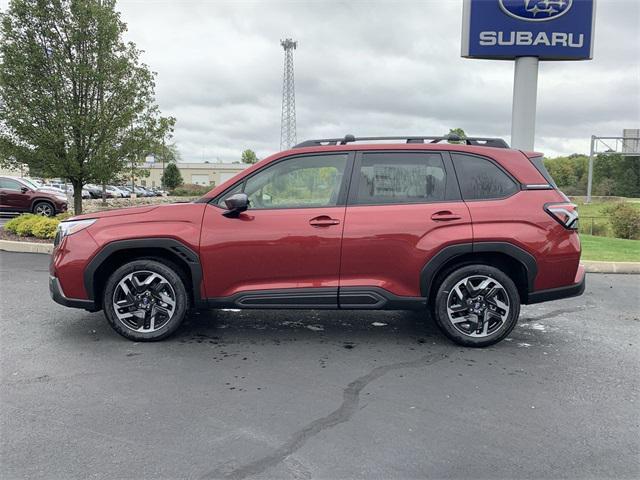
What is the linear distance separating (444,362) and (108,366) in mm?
2765

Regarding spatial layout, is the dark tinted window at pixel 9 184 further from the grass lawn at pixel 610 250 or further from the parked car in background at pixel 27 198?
the grass lawn at pixel 610 250

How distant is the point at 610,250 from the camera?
428 inches

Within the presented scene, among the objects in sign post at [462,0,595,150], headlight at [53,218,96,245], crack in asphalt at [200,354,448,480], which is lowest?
crack in asphalt at [200,354,448,480]

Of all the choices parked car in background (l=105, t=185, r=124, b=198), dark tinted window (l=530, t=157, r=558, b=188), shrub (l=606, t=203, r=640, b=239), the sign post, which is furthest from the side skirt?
parked car in background (l=105, t=185, r=124, b=198)

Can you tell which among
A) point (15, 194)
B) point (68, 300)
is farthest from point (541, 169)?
point (15, 194)

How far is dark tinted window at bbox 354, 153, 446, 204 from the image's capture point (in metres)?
4.59

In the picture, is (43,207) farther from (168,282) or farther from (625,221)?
(625,221)

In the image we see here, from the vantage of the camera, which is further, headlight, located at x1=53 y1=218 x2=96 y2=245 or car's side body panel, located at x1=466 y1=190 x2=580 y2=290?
headlight, located at x1=53 y1=218 x2=96 y2=245

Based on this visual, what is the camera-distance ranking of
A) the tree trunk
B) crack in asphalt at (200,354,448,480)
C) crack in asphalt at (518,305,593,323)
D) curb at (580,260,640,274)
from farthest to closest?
the tree trunk < curb at (580,260,640,274) < crack in asphalt at (518,305,593,323) < crack in asphalt at (200,354,448,480)

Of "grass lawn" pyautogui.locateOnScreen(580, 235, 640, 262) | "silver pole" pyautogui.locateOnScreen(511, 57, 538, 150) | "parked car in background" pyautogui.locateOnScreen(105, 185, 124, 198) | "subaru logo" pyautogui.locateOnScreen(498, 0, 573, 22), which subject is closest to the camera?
"grass lawn" pyautogui.locateOnScreen(580, 235, 640, 262)

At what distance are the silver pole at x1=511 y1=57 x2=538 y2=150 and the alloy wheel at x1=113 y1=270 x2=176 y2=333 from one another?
31.9ft

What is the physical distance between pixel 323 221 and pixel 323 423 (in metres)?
1.86

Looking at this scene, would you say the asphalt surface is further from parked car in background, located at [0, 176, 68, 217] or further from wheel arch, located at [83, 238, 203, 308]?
parked car in background, located at [0, 176, 68, 217]

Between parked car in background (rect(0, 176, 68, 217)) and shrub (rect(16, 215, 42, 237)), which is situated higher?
parked car in background (rect(0, 176, 68, 217))
